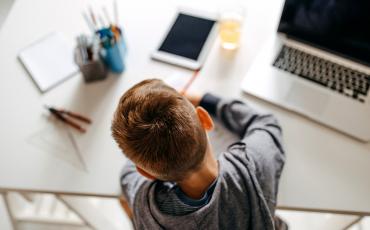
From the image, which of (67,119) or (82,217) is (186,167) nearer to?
(67,119)

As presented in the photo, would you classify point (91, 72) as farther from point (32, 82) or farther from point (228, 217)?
point (228, 217)

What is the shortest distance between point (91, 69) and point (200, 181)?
0.51 meters

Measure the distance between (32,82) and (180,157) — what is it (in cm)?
65

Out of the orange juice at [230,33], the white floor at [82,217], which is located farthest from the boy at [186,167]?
the white floor at [82,217]

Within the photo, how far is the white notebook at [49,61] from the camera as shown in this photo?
3.37ft

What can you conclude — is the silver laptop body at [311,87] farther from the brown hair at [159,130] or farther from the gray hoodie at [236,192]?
the brown hair at [159,130]

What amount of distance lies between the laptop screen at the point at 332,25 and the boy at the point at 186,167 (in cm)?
31

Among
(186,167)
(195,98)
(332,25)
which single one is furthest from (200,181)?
(332,25)

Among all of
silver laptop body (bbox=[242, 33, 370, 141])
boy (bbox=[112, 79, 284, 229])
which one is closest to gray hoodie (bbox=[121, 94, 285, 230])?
boy (bbox=[112, 79, 284, 229])

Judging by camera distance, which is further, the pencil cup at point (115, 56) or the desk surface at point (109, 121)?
the pencil cup at point (115, 56)

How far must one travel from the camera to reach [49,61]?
107cm

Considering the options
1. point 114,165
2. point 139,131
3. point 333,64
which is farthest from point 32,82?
point 333,64

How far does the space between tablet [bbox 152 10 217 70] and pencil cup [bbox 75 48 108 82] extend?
17 cm

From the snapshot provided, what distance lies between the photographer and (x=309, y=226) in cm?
132
